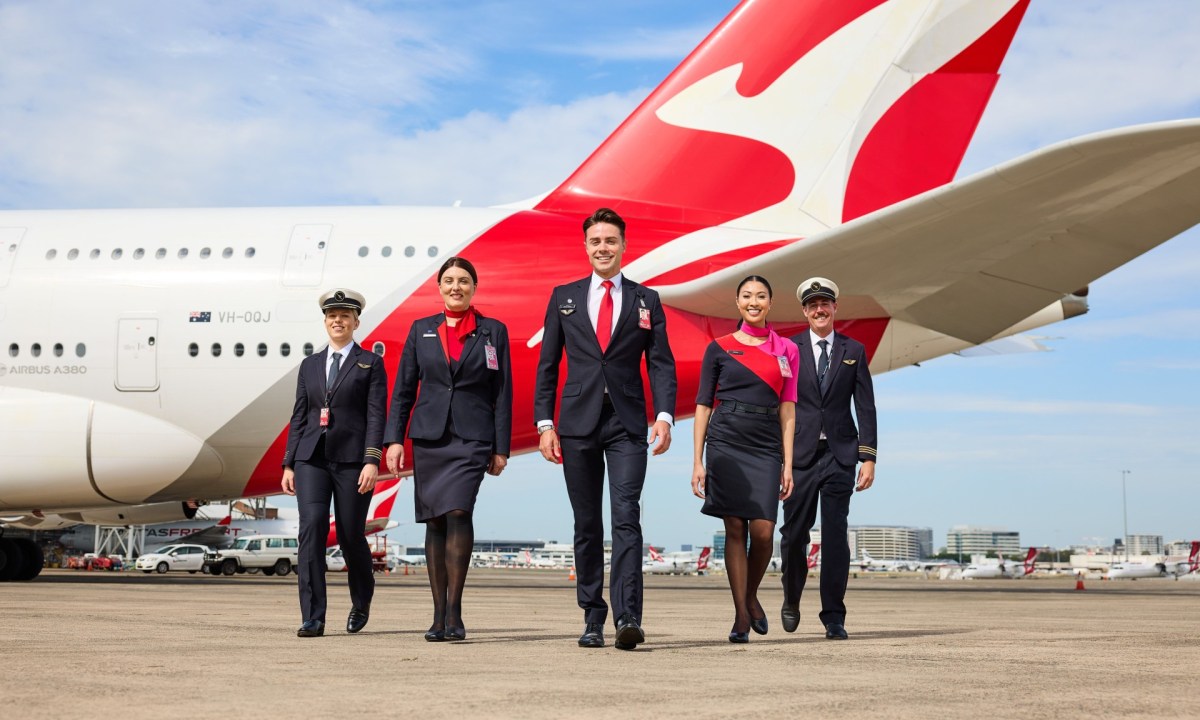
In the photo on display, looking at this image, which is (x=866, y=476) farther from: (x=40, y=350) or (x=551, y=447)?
(x=40, y=350)

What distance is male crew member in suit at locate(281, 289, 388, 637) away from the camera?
659cm

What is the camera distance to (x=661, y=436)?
5.93 meters

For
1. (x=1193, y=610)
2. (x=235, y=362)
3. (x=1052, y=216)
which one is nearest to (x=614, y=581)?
(x=1052, y=216)

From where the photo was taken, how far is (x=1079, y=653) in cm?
532

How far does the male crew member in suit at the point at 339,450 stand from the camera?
659 cm

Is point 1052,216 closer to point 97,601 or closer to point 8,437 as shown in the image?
point 97,601

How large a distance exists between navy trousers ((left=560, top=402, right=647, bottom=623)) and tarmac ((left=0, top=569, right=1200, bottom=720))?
12.7 inches

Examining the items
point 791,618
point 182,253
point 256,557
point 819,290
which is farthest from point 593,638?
point 256,557

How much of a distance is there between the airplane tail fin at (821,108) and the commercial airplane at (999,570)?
51542mm

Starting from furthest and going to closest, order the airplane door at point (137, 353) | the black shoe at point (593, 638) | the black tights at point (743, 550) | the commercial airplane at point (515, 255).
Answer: the airplane door at point (137, 353) < the commercial airplane at point (515, 255) < the black tights at point (743, 550) < the black shoe at point (593, 638)

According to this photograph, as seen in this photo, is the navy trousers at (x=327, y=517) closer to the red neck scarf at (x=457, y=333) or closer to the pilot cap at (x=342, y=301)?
the pilot cap at (x=342, y=301)

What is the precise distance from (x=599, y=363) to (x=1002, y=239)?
5580mm

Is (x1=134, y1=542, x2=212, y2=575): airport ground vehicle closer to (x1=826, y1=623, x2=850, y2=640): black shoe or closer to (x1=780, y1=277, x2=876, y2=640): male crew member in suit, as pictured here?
(x1=780, y1=277, x2=876, y2=640): male crew member in suit

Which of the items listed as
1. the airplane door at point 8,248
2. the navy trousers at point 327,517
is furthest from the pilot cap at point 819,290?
the airplane door at point 8,248
